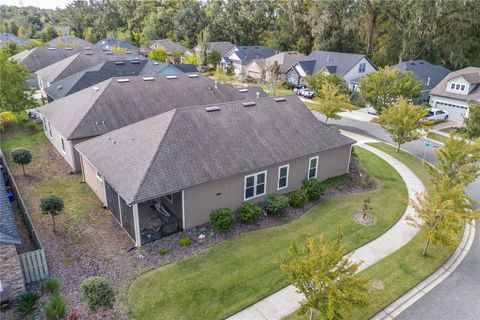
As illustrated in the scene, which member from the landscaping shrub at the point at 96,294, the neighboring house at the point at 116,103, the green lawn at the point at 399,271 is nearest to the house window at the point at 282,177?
the green lawn at the point at 399,271

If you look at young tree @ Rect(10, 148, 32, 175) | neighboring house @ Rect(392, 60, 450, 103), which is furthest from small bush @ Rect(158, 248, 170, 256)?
neighboring house @ Rect(392, 60, 450, 103)

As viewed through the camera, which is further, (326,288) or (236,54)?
(236,54)

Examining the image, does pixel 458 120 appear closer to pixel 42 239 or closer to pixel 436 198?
pixel 436 198

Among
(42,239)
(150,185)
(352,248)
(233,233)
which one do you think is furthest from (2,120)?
(352,248)

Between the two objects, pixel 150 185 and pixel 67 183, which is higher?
pixel 150 185

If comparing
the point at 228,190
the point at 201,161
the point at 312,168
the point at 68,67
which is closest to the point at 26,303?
the point at 201,161
